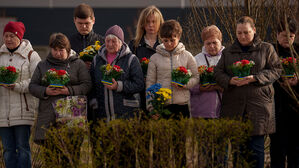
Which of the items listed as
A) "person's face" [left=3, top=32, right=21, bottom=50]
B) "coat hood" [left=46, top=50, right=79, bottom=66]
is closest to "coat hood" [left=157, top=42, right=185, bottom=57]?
"coat hood" [left=46, top=50, right=79, bottom=66]

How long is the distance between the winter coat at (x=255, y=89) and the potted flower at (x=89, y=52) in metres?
1.55

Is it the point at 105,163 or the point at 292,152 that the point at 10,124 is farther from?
the point at 292,152

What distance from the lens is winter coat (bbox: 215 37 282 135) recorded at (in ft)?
14.3

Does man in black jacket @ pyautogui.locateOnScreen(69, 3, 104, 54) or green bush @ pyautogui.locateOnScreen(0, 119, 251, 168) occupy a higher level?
man in black jacket @ pyautogui.locateOnScreen(69, 3, 104, 54)

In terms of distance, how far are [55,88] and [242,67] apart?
6.97 feet

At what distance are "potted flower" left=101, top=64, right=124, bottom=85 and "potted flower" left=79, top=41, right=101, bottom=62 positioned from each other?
546mm

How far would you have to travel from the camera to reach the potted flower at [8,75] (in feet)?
15.5

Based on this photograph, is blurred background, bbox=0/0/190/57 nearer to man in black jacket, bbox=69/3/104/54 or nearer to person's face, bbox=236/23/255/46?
man in black jacket, bbox=69/3/104/54

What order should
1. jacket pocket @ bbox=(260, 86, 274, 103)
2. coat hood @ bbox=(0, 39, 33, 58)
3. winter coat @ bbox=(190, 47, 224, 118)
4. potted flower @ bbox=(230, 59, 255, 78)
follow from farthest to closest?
A: coat hood @ bbox=(0, 39, 33, 58)
winter coat @ bbox=(190, 47, 224, 118)
jacket pocket @ bbox=(260, 86, 274, 103)
potted flower @ bbox=(230, 59, 255, 78)

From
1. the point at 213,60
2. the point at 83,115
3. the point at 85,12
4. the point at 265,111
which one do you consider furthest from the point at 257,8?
the point at 83,115

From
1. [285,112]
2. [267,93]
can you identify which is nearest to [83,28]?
[267,93]

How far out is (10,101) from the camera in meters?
4.91

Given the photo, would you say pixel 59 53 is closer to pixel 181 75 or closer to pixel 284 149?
pixel 181 75

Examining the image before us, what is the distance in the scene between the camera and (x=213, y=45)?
197 inches
